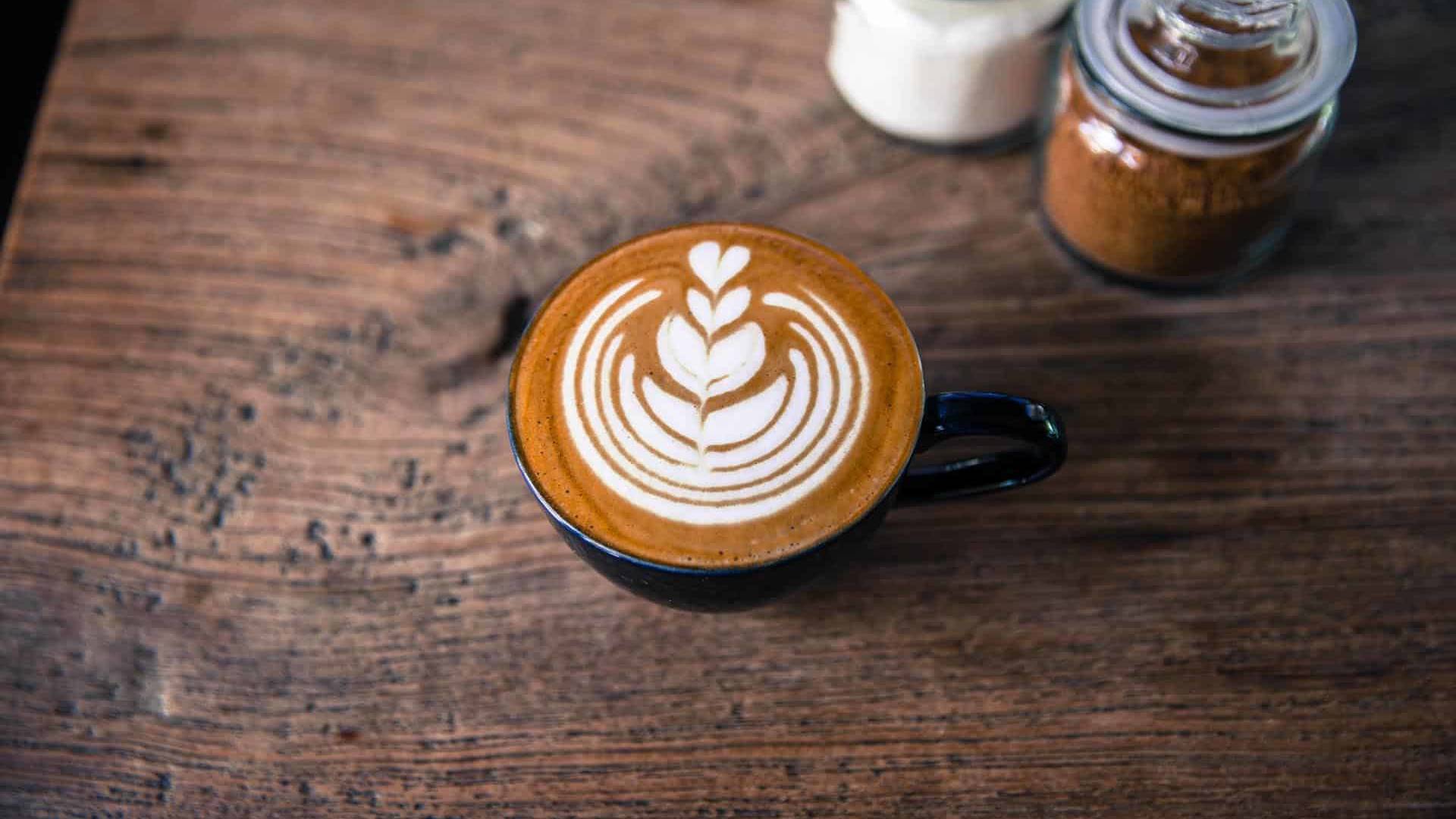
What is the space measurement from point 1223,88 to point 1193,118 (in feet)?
0.11

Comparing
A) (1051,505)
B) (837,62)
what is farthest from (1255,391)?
(837,62)

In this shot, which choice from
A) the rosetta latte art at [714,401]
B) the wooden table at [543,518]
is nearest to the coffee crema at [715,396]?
the rosetta latte art at [714,401]

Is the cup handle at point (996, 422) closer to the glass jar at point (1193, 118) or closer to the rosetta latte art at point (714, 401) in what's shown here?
the rosetta latte art at point (714, 401)

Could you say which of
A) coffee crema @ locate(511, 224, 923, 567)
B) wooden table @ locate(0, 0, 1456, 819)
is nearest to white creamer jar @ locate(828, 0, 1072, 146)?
wooden table @ locate(0, 0, 1456, 819)

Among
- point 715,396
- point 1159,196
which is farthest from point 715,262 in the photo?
point 1159,196

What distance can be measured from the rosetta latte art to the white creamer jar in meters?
0.25

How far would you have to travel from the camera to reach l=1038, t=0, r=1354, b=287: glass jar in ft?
2.35

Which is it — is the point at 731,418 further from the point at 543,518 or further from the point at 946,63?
the point at 946,63

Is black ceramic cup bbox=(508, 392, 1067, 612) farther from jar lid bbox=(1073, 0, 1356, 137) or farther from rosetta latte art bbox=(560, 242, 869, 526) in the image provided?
jar lid bbox=(1073, 0, 1356, 137)

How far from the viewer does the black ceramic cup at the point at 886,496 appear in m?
0.62

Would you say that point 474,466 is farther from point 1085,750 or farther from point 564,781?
point 1085,750

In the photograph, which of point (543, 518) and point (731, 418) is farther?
point (543, 518)

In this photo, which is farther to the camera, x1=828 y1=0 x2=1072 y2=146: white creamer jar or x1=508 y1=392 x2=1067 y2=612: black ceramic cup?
x1=828 y1=0 x2=1072 y2=146: white creamer jar

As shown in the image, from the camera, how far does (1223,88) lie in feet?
2.35
